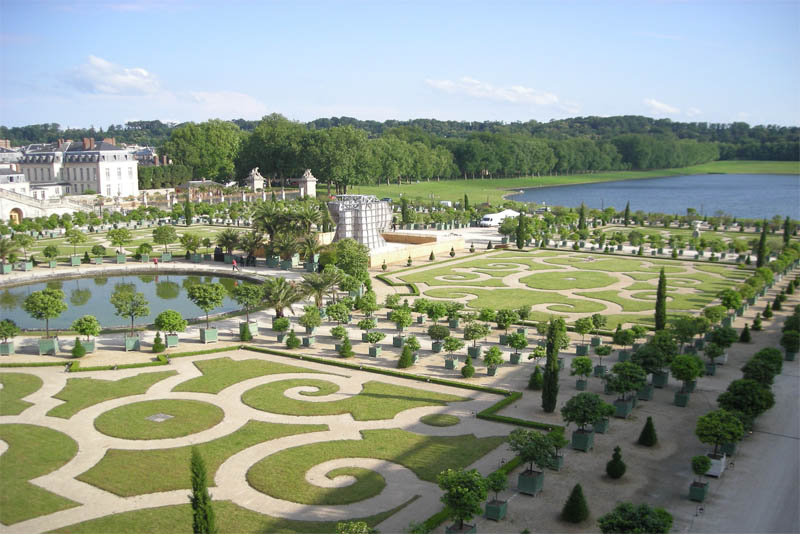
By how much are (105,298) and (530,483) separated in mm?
44472

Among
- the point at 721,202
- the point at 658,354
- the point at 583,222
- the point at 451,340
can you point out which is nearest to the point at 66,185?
the point at 583,222

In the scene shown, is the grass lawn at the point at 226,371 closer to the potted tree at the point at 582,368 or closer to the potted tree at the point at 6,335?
the potted tree at the point at 6,335

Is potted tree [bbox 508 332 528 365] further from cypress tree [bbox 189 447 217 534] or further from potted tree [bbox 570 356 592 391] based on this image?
cypress tree [bbox 189 447 217 534]

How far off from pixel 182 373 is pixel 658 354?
25162 mm

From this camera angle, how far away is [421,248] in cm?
7825

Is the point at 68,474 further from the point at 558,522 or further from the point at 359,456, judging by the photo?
the point at 558,522

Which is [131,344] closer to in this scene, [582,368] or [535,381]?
[535,381]

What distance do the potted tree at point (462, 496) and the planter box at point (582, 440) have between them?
7937mm

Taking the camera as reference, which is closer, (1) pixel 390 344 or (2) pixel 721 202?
(1) pixel 390 344

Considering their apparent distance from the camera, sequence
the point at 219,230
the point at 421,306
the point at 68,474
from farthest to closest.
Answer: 1. the point at 219,230
2. the point at 421,306
3. the point at 68,474

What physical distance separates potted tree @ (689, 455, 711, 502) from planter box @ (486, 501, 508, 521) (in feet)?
22.6

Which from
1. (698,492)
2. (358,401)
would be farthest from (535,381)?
(698,492)

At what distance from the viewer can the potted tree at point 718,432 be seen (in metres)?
26.5

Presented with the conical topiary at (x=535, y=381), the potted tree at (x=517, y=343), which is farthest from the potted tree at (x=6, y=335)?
the conical topiary at (x=535, y=381)
